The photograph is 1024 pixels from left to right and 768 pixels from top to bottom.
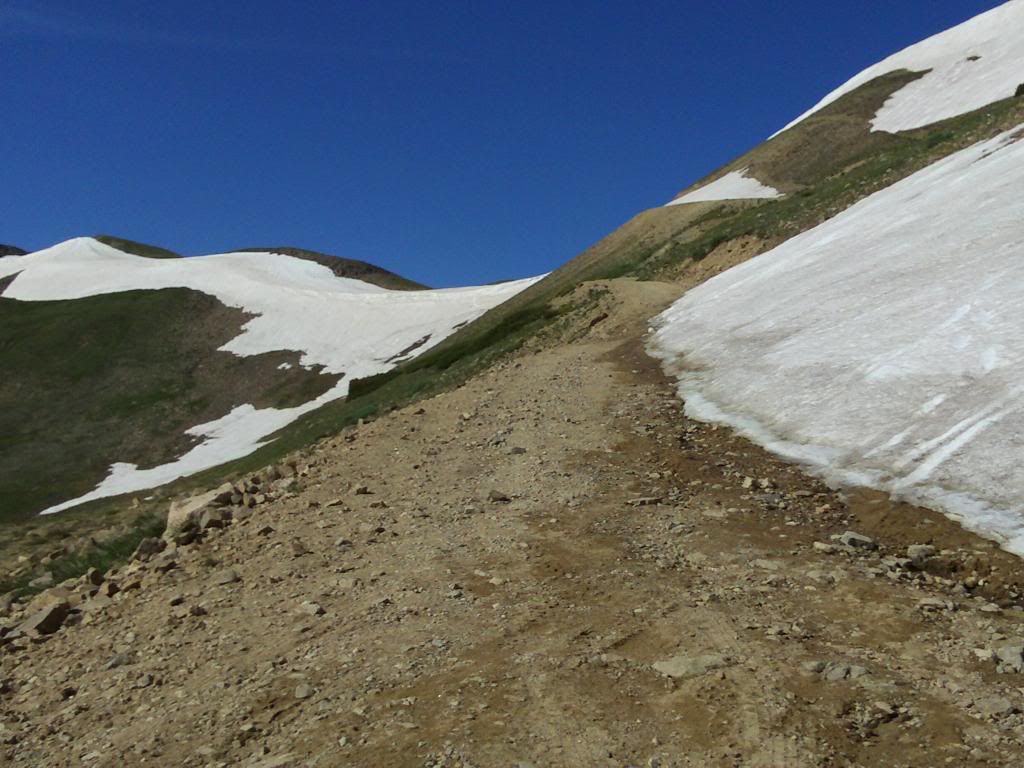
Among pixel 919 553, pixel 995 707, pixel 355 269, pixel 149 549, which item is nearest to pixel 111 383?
pixel 355 269

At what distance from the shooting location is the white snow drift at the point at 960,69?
5862cm

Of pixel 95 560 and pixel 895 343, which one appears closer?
pixel 895 343

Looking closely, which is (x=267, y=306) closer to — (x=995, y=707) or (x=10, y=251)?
(x=10, y=251)

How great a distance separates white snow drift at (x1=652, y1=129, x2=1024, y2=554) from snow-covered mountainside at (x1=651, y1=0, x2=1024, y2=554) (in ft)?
0.10

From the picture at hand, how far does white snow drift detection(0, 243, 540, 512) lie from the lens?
197ft

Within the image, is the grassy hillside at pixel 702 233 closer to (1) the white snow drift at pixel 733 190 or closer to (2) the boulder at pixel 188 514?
(1) the white snow drift at pixel 733 190

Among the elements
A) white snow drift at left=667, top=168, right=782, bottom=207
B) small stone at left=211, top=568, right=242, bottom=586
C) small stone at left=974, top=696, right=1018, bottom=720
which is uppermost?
white snow drift at left=667, top=168, right=782, bottom=207

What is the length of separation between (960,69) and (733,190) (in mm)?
23982

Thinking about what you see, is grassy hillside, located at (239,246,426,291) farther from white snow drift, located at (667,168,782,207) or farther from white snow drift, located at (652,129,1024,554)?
white snow drift, located at (652,129,1024,554)

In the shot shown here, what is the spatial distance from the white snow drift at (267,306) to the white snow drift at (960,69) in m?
37.6

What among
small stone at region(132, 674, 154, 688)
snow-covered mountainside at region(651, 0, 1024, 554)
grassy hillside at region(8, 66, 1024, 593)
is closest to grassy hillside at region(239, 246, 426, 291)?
grassy hillside at region(8, 66, 1024, 593)

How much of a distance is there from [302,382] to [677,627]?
216 feet

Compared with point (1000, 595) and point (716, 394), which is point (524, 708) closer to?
point (1000, 595)

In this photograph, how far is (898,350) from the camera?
14.0 metres
